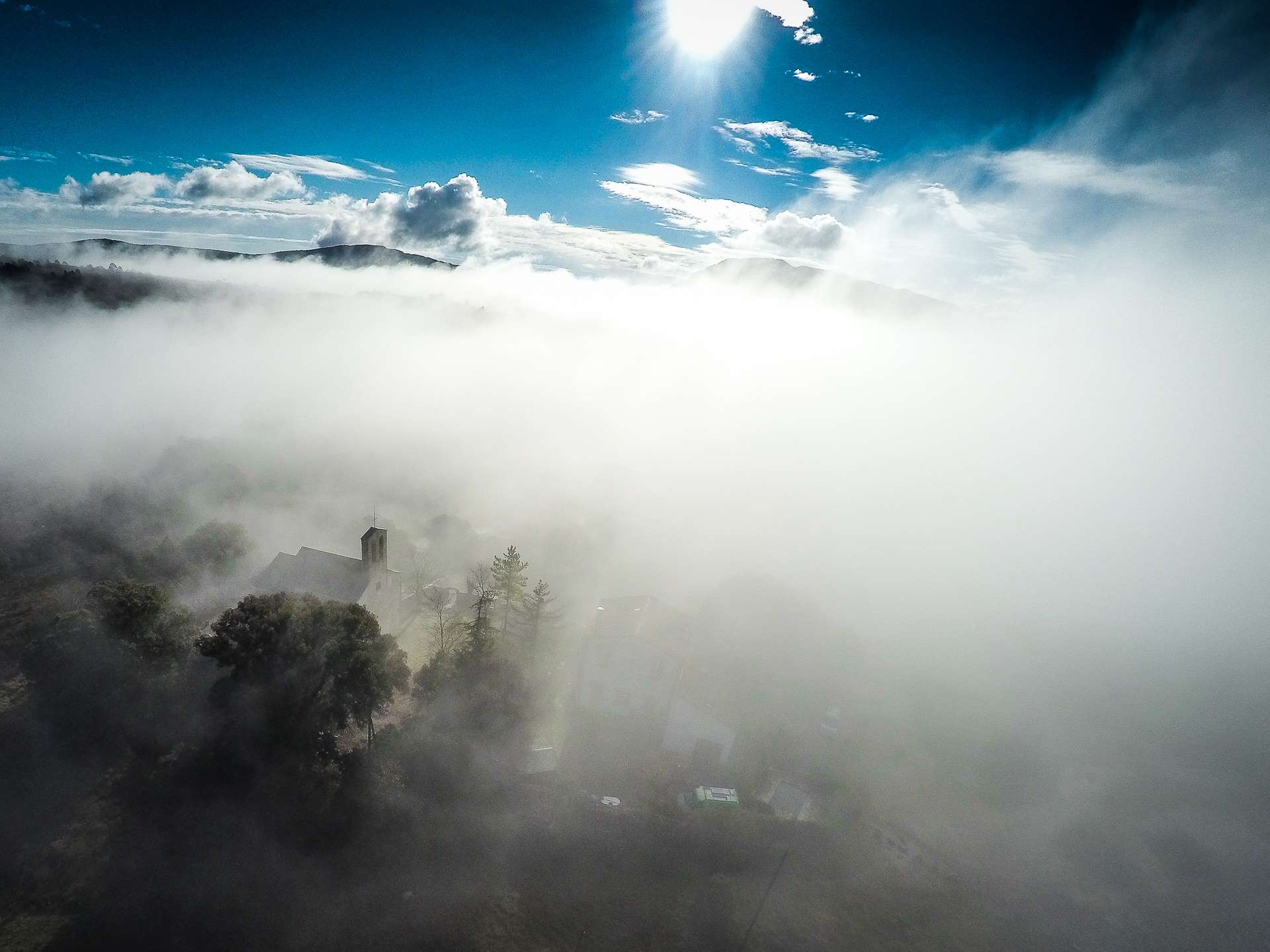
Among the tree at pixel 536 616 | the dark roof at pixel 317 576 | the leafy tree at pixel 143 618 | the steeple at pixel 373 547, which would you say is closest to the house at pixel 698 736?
the tree at pixel 536 616

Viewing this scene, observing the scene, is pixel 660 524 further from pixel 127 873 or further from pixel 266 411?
pixel 266 411

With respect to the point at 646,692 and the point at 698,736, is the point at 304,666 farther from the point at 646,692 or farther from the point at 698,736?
the point at 698,736

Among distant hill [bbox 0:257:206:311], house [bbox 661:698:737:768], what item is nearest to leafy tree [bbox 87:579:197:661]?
house [bbox 661:698:737:768]

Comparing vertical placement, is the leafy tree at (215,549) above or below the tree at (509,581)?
below

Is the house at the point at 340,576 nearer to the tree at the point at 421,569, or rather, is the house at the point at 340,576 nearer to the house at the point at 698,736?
the tree at the point at 421,569

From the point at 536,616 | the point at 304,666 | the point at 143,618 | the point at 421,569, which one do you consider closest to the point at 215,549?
the point at 143,618

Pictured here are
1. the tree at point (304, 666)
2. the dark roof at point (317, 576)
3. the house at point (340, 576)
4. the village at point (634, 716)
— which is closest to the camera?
the tree at point (304, 666)

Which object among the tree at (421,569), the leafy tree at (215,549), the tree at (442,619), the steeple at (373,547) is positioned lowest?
the tree at (442,619)
